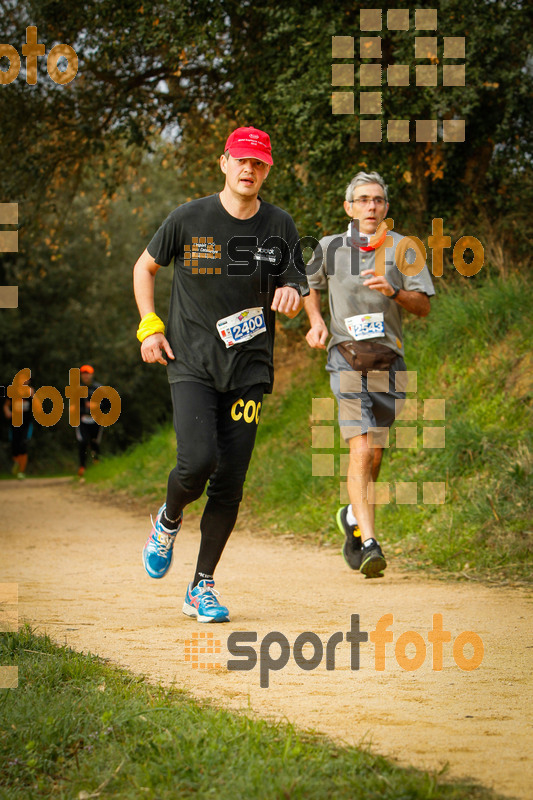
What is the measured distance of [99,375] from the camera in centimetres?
3039

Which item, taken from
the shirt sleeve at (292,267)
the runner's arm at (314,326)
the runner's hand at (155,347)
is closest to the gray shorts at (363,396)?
the runner's arm at (314,326)

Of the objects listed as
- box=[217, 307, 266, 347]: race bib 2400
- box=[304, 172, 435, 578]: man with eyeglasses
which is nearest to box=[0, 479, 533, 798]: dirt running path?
box=[304, 172, 435, 578]: man with eyeglasses

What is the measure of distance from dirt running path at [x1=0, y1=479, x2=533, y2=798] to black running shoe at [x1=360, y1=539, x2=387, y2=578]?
0.12 metres

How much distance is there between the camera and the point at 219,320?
4785 mm

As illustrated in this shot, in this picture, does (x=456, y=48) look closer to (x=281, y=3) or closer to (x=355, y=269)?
(x=281, y=3)

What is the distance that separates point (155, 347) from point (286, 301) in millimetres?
673

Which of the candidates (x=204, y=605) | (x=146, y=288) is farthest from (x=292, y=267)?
(x=204, y=605)

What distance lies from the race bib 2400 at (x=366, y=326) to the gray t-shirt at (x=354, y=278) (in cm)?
5

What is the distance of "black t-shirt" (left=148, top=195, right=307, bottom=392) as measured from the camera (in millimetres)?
4809

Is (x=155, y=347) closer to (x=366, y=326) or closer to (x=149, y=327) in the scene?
(x=149, y=327)

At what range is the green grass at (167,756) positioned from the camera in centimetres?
239

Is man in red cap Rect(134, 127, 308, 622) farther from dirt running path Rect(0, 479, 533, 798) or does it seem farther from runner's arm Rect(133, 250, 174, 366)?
dirt running path Rect(0, 479, 533, 798)

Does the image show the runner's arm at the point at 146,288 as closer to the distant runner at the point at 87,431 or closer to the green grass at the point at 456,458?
the green grass at the point at 456,458

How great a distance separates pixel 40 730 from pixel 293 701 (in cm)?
90
